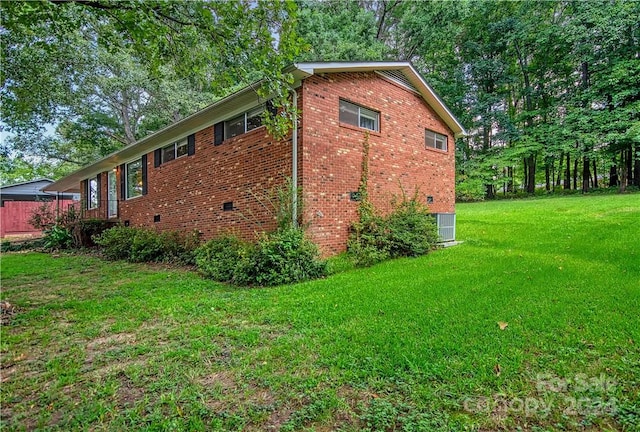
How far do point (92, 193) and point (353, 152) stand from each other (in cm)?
1581

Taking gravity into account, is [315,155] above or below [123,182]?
below

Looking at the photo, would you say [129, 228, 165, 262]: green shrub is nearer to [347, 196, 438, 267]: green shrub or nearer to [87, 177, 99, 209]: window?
[347, 196, 438, 267]: green shrub

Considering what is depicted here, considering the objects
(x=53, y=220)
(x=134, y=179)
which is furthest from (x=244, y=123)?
(x=53, y=220)

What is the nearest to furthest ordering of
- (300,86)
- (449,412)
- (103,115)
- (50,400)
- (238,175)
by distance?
1. (449,412)
2. (50,400)
3. (300,86)
4. (238,175)
5. (103,115)

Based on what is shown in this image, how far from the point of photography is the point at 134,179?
44.4 feet

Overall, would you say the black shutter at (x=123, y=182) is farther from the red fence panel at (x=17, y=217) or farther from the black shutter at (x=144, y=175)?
the red fence panel at (x=17, y=217)

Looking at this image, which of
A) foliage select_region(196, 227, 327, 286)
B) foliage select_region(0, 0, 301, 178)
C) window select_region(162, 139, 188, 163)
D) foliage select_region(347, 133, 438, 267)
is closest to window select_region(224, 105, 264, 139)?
foliage select_region(0, 0, 301, 178)

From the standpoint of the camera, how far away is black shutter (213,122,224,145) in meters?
9.12

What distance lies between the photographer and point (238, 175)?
855cm

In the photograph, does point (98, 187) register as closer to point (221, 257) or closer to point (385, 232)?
point (221, 257)

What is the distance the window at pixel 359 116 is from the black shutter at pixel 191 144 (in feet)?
16.4

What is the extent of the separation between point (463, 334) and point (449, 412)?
51.7 inches

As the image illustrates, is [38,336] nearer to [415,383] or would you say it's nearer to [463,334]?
[415,383]

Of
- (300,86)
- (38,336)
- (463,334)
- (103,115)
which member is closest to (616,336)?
(463,334)
